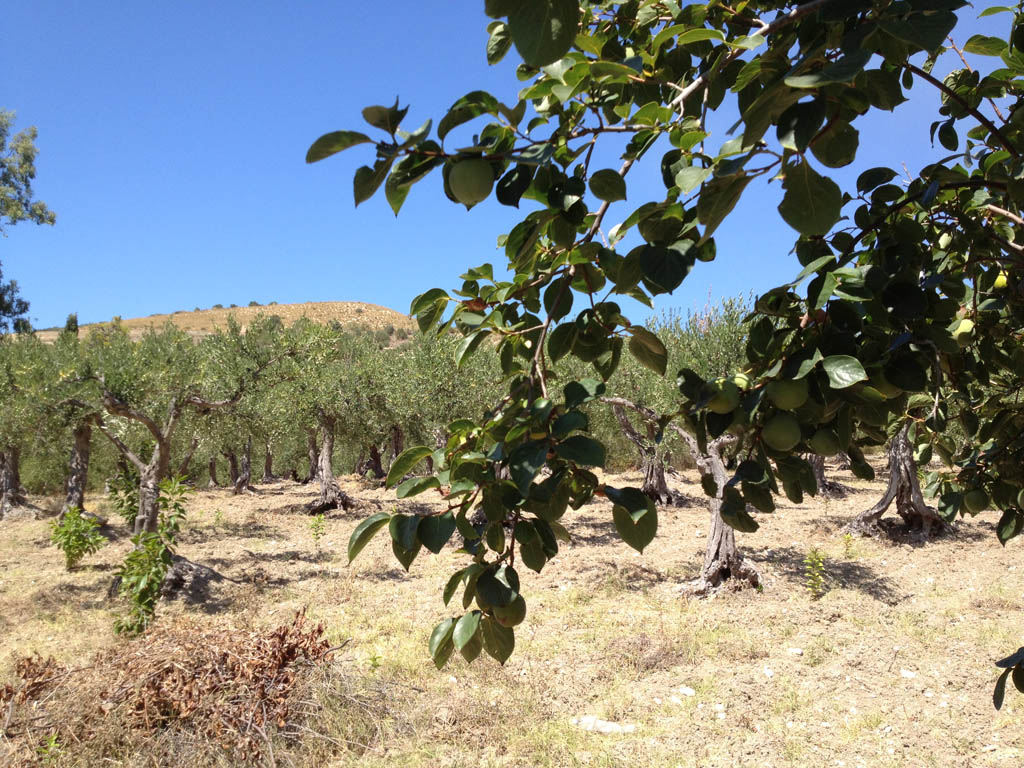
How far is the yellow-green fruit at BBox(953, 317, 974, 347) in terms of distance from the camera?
1.73 metres

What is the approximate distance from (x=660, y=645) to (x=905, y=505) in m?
7.75

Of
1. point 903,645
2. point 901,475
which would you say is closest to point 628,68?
point 903,645

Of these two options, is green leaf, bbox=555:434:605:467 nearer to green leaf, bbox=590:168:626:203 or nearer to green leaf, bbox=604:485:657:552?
green leaf, bbox=604:485:657:552

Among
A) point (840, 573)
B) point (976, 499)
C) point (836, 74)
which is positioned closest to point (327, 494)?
point (840, 573)

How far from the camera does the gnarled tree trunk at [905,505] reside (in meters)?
11.5

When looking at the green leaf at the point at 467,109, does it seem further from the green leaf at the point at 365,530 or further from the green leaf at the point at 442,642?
the green leaf at the point at 442,642

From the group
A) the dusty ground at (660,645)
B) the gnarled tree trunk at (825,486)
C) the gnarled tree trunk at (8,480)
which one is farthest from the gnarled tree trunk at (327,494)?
the gnarled tree trunk at (825,486)

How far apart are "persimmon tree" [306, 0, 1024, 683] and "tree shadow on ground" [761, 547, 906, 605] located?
8.77 m

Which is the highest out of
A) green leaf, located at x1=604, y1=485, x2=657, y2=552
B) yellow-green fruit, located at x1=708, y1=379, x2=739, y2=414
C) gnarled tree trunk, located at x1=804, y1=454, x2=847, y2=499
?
yellow-green fruit, located at x1=708, y1=379, x2=739, y2=414

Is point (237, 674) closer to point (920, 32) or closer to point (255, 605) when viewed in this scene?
point (255, 605)

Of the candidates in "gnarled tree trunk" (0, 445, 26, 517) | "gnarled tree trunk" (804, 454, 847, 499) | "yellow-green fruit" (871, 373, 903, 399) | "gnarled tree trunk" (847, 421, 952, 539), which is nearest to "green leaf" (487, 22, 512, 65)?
"yellow-green fruit" (871, 373, 903, 399)

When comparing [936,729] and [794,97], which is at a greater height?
[794,97]

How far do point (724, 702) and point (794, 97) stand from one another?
607cm

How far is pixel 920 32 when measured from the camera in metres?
0.69
